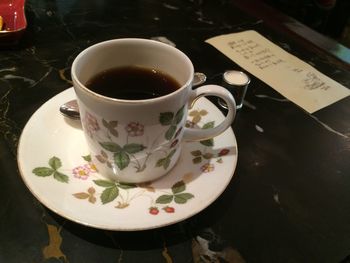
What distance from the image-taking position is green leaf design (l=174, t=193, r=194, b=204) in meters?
0.49

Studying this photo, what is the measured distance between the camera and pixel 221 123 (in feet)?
1.81

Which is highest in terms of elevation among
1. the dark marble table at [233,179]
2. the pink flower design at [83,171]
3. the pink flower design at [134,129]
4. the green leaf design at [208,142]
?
the pink flower design at [134,129]

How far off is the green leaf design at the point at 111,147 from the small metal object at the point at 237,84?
373mm

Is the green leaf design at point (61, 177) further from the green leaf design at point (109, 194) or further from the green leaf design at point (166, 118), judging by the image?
the green leaf design at point (166, 118)

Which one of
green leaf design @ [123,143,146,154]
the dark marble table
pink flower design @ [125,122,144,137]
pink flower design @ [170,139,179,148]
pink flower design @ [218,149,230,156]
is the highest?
pink flower design @ [125,122,144,137]

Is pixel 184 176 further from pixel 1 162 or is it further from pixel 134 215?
pixel 1 162

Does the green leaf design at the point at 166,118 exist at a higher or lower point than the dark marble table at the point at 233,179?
higher

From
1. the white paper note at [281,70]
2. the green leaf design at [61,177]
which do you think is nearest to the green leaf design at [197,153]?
the green leaf design at [61,177]

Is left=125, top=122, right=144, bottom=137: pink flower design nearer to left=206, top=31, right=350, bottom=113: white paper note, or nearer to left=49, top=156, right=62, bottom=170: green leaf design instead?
left=49, top=156, right=62, bottom=170: green leaf design

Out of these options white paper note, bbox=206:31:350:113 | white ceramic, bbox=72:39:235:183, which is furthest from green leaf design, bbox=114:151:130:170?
white paper note, bbox=206:31:350:113

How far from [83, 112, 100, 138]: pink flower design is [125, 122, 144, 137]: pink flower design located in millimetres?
45

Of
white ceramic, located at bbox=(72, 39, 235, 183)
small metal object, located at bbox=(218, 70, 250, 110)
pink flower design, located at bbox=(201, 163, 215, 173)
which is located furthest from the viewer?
small metal object, located at bbox=(218, 70, 250, 110)

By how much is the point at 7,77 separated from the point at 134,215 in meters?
0.52

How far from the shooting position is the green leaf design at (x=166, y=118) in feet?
1.50
